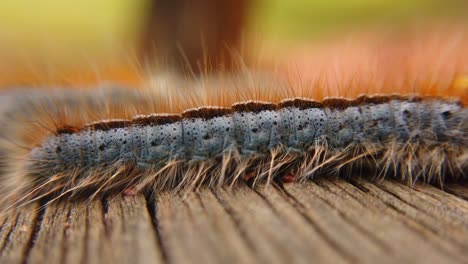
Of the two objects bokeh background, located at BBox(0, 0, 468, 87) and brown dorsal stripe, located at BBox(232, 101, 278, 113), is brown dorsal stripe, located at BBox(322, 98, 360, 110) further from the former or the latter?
bokeh background, located at BBox(0, 0, 468, 87)

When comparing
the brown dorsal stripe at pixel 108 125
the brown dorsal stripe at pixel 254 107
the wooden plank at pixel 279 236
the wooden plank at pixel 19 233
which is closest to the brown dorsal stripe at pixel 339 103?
the brown dorsal stripe at pixel 254 107

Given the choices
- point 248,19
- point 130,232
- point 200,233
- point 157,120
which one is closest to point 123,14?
point 248,19

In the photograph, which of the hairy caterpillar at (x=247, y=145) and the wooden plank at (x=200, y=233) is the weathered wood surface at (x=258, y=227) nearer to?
the wooden plank at (x=200, y=233)

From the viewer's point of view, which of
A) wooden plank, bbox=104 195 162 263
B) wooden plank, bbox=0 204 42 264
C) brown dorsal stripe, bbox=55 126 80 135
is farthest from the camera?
brown dorsal stripe, bbox=55 126 80 135

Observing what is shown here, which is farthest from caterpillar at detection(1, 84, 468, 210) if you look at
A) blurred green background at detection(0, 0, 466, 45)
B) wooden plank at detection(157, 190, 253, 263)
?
blurred green background at detection(0, 0, 466, 45)

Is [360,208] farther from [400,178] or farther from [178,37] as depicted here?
[178,37]

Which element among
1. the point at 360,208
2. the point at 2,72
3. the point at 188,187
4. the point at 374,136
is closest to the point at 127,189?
the point at 188,187

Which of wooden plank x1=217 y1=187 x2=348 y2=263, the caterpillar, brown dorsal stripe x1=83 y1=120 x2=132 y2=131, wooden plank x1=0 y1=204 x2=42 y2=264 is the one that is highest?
brown dorsal stripe x1=83 y1=120 x2=132 y2=131
